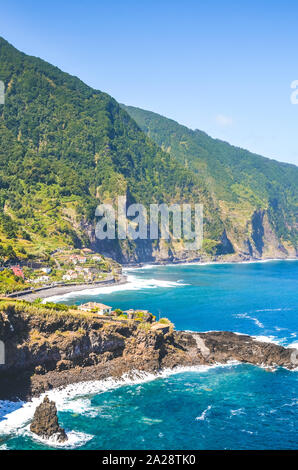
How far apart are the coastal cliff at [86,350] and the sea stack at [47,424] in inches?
366

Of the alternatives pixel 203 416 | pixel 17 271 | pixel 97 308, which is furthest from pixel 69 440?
pixel 17 271

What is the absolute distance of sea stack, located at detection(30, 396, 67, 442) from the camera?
5200 cm

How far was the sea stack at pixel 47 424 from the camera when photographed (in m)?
52.0

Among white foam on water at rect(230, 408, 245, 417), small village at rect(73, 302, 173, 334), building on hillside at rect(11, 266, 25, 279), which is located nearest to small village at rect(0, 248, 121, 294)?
building on hillside at rect(11, 266, 25, 279)

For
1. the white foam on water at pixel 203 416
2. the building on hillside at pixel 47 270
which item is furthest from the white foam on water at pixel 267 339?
the building on hillside at pixel 47 270

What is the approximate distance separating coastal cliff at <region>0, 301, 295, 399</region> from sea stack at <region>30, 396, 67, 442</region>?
9308mm

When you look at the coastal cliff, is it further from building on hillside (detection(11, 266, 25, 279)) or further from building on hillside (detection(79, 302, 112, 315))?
building on hillside (detection(11, 266, 25, 279))

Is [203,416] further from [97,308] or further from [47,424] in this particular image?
[97,308]

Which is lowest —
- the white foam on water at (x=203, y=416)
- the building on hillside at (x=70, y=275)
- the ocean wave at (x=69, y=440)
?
the white foam on water at (x=203, y=416)

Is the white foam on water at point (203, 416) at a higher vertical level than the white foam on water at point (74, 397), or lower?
lower

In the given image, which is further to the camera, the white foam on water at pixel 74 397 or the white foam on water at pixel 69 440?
the white foam on water at pixel 74 397

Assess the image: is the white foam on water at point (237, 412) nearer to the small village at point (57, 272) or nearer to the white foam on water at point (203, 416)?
the white foam on water at point (203, 416)

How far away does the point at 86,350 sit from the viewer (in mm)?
72625
